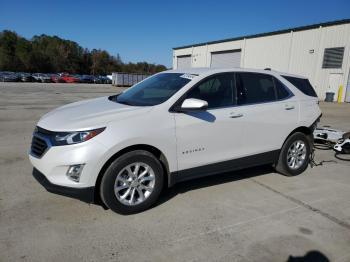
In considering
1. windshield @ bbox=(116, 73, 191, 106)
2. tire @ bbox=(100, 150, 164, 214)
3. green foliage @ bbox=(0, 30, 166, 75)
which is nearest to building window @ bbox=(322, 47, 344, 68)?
windshield @ bbox=(116, 73, 191, 106)

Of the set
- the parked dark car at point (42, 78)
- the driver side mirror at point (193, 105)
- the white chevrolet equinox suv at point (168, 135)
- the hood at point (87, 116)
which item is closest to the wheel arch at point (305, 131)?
the white chevrolet equinox suv at point (168, 135)

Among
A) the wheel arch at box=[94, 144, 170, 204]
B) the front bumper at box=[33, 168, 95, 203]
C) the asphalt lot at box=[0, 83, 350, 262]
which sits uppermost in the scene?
the wheel arch at box=[94, 144, 170, 204]

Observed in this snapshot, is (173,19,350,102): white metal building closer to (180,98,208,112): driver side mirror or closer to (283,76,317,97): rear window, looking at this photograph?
(283,76,317,97): rear window

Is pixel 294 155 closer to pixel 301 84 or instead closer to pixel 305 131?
pixel 305 131

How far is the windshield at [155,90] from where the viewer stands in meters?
4.21

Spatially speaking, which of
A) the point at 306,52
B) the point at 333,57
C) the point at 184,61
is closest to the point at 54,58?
the point at 184,61

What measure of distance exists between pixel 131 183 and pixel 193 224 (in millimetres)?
870

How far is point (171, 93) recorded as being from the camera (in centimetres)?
416

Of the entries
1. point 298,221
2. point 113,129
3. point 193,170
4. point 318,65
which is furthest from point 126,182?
point 318,65

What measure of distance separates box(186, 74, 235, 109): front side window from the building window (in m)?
25.2

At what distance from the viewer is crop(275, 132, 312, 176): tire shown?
17.3 feet

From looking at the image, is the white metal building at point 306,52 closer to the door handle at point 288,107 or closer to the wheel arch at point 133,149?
the door handle at point 288,107

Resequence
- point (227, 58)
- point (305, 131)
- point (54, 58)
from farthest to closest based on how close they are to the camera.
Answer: point (54, 58) → point (227, 58) → point (305, 131)

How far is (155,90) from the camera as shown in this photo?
4.61m
